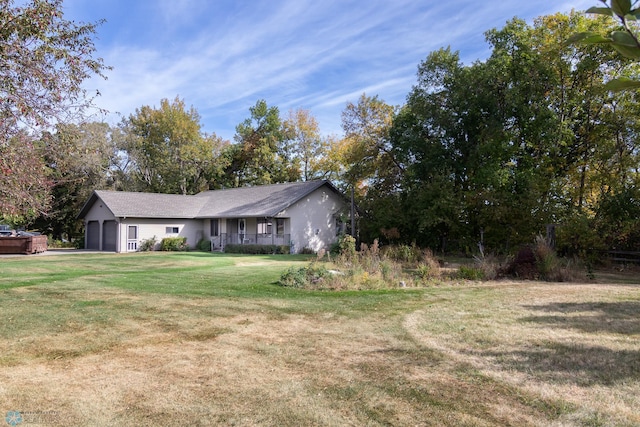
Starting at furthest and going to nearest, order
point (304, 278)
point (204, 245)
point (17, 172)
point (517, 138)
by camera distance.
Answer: point (204, 245), point (517, 138), point (304, 278), point (17, 172)

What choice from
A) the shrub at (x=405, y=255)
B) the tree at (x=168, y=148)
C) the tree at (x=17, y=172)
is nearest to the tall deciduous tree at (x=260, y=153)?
the tree at (x=168, y=148)

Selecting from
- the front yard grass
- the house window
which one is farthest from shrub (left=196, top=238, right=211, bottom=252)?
the front yard grass

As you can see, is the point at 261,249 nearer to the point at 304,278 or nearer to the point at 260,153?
the point at 304,278

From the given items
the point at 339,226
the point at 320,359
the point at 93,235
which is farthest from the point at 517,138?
the point at 93,235

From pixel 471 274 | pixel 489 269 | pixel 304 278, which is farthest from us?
pixel 489 269

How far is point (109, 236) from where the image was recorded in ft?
107

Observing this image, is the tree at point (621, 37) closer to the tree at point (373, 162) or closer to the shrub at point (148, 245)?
the tree at point (373, 162)

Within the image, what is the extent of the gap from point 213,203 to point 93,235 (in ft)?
31.4

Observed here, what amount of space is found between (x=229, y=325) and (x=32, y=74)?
205 inches

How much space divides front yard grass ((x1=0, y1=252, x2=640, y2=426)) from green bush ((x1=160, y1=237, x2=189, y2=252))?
21882 mm

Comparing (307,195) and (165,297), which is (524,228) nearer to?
(307,195)

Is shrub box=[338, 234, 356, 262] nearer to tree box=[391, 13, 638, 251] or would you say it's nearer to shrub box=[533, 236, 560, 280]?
shrub box=[533, 236, 560, 280]

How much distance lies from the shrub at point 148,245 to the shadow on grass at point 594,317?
1112 inches

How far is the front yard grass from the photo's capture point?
416 centimetres
